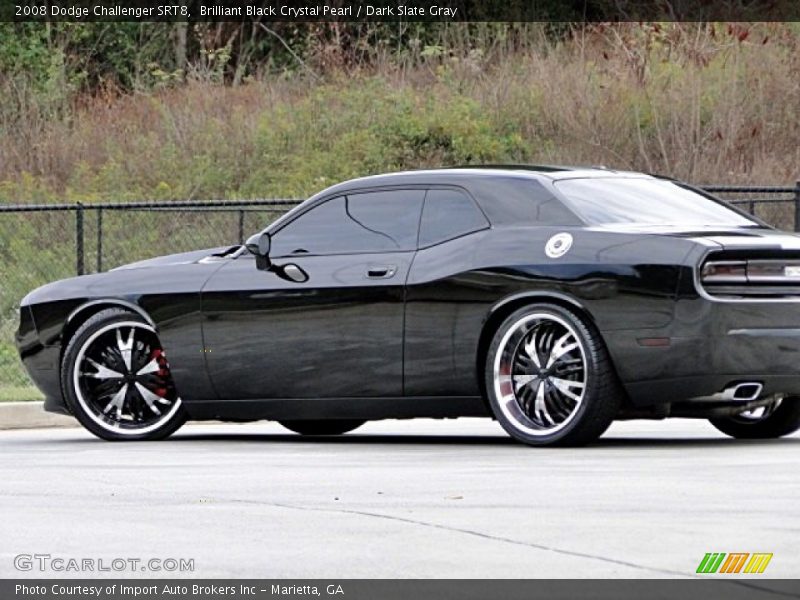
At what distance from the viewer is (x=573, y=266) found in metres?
11.3

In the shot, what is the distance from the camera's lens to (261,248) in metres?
12.4

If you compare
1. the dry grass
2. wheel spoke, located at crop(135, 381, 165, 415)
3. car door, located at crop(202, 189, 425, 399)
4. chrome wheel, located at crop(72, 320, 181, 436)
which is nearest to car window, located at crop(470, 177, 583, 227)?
car door, located at crop(202, 189, 425, 399)

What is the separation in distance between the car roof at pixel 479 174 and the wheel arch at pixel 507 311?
2.81ft

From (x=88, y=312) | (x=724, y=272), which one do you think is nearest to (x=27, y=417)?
(x=88, y=312)

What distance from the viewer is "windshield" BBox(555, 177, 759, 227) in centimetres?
1166

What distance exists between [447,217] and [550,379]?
3.97 ft

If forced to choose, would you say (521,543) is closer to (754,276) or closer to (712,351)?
(712,351)

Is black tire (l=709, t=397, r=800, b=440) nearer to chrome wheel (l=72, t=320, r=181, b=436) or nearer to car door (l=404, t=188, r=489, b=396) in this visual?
car door (l=404, t=188, r=489, b=396)

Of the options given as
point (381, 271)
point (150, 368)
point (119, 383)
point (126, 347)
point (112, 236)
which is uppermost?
point (381, 271)

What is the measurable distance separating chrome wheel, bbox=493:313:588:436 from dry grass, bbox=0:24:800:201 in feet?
44.5

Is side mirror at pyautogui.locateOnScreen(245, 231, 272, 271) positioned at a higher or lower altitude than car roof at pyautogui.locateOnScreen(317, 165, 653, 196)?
lower

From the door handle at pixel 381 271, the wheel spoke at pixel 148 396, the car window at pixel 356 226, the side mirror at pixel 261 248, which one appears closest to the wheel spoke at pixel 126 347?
the wheel spoke at pixel 148 396

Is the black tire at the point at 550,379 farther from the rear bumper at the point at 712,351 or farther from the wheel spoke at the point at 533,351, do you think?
the rear bumper at the point at 712,351
